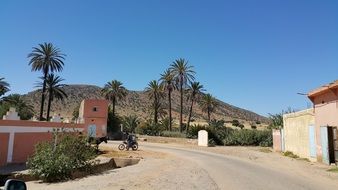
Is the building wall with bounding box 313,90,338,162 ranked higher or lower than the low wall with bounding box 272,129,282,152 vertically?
higher

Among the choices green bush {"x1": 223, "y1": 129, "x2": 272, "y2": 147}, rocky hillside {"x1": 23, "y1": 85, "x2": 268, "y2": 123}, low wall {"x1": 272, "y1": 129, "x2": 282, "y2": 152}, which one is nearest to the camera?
low wall {"x1": 272, "y1": 129, "x2": 282, "y2": 152}

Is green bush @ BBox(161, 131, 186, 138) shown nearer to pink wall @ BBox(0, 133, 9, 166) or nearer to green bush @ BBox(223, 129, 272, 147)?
green bush @ BBox(223, 129, 272, 147)

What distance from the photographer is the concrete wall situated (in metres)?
29.0

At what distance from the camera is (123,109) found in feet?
385

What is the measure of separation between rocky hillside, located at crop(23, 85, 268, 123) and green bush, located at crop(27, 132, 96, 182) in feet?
276

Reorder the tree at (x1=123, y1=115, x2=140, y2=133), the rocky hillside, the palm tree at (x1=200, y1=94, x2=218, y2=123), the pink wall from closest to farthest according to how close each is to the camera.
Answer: the pink wall, the tree at (x1=123, y1=115, x2=140, y2=133), the palm tree at (x1=200, y1=94, x2=218, y2=123), the rocky hillside

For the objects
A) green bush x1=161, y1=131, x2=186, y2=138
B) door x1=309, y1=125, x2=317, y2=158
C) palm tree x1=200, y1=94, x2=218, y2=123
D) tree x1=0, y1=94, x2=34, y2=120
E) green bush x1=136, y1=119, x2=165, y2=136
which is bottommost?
door x1=309, y1=125, x2=317, y2=158

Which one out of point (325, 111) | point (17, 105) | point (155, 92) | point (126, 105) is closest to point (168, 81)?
point (155, 92)

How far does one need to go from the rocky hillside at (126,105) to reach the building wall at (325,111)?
82132mm

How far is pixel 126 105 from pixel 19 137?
98.0 m

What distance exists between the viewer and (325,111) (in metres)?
25.3

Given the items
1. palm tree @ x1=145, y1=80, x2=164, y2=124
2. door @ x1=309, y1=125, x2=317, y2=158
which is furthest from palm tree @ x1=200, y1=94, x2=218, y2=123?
door @ x1=309, y1=125, x2=317, y2=158

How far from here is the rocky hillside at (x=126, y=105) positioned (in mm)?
113062

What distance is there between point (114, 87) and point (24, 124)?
44795mm
